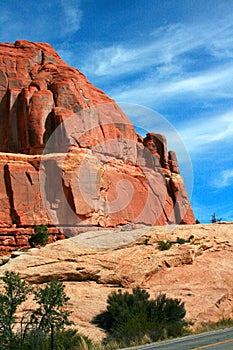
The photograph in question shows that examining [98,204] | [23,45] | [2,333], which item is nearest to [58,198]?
[98,204]

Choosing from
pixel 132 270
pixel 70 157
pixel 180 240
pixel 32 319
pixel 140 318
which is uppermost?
pixel 70 157

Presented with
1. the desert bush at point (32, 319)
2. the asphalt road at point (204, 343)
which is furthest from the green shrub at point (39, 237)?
the asphalt road at point (204, 343)

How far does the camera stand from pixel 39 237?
173 ft

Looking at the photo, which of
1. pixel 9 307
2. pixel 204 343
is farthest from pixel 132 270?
pixel 204 343

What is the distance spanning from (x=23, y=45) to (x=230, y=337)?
78.0 meters

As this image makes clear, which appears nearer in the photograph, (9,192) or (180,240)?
(180,240)

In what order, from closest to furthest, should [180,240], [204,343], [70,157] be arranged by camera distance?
[204,343]
[180,240]
[70,157]

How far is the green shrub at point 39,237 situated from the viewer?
52.4 metres

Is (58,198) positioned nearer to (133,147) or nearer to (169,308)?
(133,147)

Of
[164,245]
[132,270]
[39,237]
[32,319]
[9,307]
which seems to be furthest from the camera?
[39,237]

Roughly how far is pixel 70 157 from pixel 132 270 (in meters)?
42.5

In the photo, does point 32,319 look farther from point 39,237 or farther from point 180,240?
point 39,237

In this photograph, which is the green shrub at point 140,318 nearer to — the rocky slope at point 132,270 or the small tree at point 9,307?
the rocky slope at point 132,270

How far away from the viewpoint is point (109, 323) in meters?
16.1
